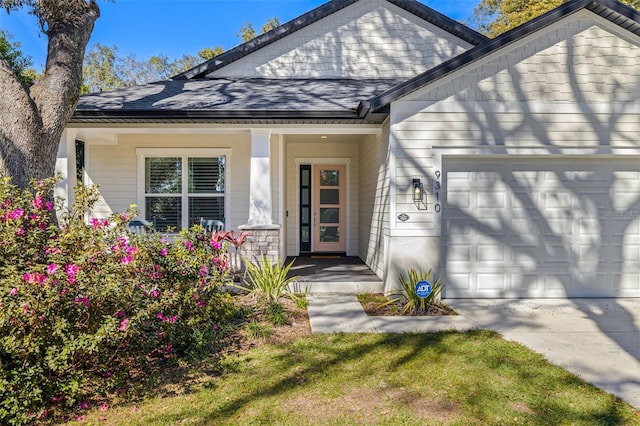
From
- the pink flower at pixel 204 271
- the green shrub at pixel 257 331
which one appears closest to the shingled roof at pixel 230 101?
the pink flower at pixel 204 271

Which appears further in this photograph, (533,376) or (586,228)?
(586,228)

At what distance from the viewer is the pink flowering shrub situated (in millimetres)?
3089

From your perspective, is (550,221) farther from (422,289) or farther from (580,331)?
(422,289)

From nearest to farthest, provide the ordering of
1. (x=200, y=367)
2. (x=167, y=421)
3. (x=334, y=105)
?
(x=167, y=421) < (x=200, y=367) < (x=334, y=105)

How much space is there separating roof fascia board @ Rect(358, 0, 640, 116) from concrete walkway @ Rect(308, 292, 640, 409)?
323cm

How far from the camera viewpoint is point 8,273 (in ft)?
10.4

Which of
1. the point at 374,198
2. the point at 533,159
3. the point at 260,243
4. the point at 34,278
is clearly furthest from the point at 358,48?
the point at 34,278

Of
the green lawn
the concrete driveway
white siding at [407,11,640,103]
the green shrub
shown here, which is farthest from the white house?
the green lawn

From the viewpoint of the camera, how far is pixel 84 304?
3.30 m

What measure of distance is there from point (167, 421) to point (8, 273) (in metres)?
1.71

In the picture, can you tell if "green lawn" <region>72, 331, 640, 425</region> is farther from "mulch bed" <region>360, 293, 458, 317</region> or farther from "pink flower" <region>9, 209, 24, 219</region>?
"pink flower" <region>9, 209, 24, 219</region>

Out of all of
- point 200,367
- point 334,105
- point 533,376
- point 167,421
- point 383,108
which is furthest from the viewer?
point 334,105

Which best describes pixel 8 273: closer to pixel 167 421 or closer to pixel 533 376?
pixel 167 421

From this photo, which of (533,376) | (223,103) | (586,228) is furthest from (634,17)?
(223,103)
